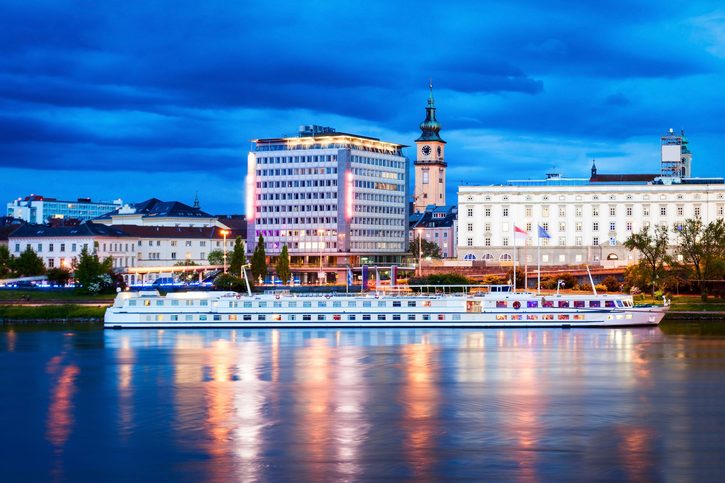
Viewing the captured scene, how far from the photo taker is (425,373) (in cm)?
6328

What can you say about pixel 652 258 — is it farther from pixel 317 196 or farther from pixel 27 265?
pixel 27 265

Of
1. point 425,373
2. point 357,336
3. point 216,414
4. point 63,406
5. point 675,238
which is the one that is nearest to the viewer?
point 216,414

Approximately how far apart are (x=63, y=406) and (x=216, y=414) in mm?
8438

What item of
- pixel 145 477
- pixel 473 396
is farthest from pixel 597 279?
pixel 145 477

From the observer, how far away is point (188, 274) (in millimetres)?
162375

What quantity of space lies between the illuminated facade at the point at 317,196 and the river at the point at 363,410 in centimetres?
9460

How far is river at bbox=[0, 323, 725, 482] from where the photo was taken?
131 feet

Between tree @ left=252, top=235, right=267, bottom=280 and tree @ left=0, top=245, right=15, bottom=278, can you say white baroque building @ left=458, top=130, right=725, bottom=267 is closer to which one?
tree @ left=252, top=235, right=267, bottom=280

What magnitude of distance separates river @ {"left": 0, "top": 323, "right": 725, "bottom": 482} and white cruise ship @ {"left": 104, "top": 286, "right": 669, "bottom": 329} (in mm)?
12186

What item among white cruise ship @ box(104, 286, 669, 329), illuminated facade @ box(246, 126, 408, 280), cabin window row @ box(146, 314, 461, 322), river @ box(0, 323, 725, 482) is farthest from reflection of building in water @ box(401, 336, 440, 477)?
illuminated facade @ box(246, 126, 408, 280)

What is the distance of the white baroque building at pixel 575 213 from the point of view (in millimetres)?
147250

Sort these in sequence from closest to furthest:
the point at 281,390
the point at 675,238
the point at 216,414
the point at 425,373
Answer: the point at 216,414 < the point at 281,390 < the point at 425,373 < the point at 675,238

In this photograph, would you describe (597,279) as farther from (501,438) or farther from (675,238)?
(501,438)

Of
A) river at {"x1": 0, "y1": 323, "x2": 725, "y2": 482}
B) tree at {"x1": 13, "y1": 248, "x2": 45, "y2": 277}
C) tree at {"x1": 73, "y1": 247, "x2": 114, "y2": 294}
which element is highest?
tree at {"x1": 13, "y1": 248, "x2": 45, "y2": 277}
